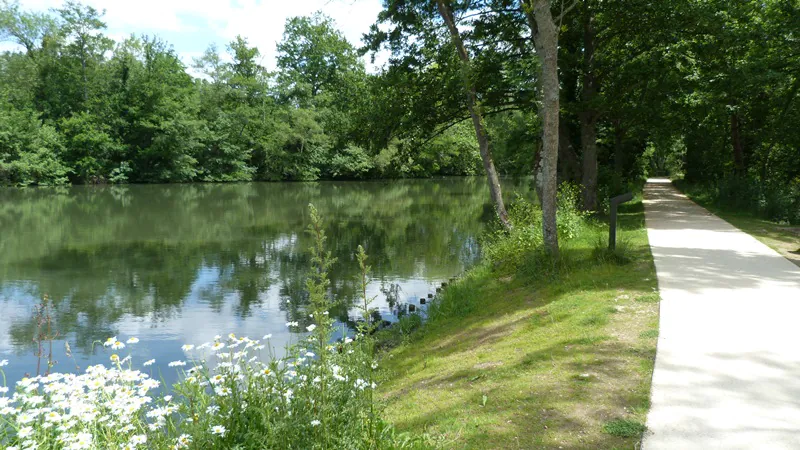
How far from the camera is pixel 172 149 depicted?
51656 mm

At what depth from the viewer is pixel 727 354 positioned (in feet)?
16.0

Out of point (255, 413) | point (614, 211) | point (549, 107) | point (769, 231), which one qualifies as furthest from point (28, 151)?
point (255, 413)

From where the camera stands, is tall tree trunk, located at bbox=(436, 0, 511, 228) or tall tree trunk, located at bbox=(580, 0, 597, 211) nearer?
tall tree trunk, located at bbox=(436, 0, 511, 228)

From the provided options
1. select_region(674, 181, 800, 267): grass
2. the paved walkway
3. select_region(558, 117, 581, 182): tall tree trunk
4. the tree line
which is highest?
the tree line

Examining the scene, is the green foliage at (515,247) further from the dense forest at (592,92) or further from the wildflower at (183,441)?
the wildflower at (183,441)

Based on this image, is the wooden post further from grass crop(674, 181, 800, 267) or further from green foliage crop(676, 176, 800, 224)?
green foliage crop(676, 176, 800, 224)

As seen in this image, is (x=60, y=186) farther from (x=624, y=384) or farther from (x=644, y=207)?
(x=624, y=384)

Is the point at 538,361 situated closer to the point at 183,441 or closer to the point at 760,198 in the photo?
the point at 183,441

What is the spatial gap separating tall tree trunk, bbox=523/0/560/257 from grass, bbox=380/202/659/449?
66 centimetres

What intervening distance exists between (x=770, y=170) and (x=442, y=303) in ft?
68.1

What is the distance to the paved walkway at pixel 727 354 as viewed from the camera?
3525mm

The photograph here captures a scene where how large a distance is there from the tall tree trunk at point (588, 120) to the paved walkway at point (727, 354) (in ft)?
22.4

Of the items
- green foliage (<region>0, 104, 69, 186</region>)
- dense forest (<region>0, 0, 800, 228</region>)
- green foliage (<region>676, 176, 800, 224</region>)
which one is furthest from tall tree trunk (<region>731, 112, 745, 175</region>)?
green foliage (<region>0, 104, 69, 186</region>)

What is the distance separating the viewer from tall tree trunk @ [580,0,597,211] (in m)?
15.2
